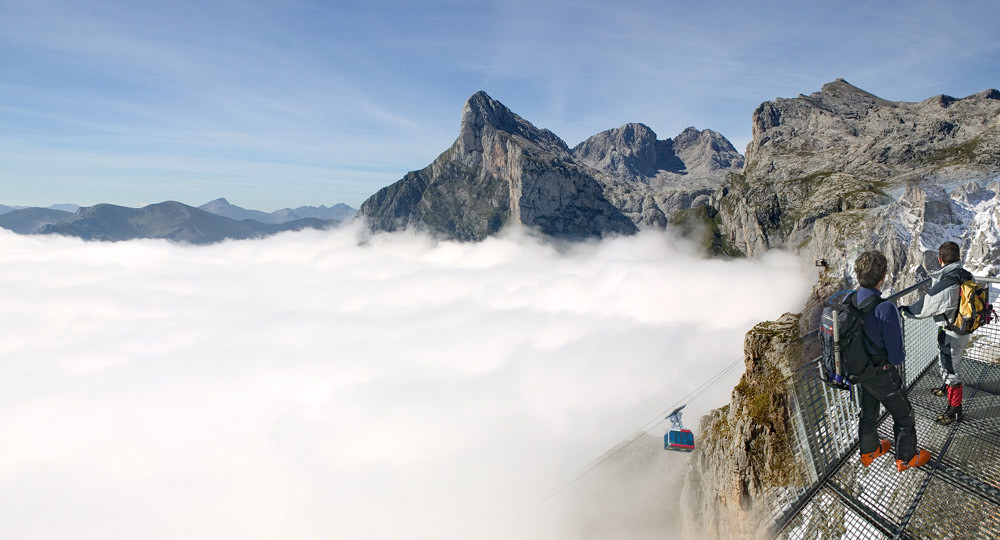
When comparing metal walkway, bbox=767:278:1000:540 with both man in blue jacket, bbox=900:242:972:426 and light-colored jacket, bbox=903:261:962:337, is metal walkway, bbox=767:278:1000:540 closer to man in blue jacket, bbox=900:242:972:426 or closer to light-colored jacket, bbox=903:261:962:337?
man in blue jacket, bbox=900:242:972:426

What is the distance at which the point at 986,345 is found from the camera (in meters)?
12.4

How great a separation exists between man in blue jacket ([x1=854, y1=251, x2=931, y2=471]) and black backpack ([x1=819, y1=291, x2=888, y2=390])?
0.15 feet

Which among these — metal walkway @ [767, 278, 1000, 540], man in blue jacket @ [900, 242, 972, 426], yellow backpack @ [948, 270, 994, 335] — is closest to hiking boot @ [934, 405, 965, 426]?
man in blue jacket @ [900, 242, 972, 426]

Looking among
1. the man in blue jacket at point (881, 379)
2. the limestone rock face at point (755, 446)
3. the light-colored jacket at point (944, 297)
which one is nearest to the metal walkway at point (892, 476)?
the man in blue jacket at point (881, 379)

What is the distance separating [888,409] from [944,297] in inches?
129

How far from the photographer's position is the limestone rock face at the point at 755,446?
1186 cm

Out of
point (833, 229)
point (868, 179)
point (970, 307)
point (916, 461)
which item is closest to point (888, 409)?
point (916, 461)

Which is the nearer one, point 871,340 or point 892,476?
point 871,340

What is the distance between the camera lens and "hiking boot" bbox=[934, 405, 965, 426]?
9203mm

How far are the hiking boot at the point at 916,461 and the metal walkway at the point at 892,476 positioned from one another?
22 centimetres

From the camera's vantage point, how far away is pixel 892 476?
8.17 metres

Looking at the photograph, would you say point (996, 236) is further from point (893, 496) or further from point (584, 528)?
point (893, 496)

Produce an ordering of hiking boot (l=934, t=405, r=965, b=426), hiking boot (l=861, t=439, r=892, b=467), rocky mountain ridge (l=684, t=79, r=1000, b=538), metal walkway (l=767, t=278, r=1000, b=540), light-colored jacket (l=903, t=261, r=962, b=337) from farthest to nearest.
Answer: rocky mountain ridge (l=684, t=79, r=1000, b=538) < hiking boot (l=934, t=405, r=965, b=426) < light-colored jacket (l=903, t=261, r=962, b=337) < hiking boot (l=861, t=439, r=892, b=467) < metal walkway (l=767, t=278, r=1000, b=540)

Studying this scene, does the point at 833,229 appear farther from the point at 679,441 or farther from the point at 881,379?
the point at 881,379
